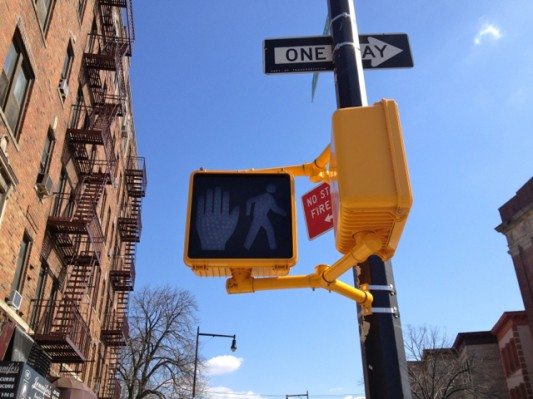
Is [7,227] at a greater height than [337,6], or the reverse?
[7,227]

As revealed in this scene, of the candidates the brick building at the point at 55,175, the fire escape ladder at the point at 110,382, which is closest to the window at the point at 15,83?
the brick building at the point at 55,175

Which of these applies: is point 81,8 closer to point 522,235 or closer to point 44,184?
point 44,184

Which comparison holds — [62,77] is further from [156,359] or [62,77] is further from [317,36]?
[156,359]

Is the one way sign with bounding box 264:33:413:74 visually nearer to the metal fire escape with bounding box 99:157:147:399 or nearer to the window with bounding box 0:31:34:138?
the window with bounding box 0:31:34:138

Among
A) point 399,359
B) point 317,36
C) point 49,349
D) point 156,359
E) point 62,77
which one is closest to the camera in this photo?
point 399,359

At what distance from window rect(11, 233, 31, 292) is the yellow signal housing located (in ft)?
51.2

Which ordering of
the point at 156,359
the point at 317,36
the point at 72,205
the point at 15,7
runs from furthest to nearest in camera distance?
the point at 156,359 < the point at 72,205 < the point at 15,7 < the point at 317,36

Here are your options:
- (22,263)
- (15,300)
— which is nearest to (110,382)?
(22,263)

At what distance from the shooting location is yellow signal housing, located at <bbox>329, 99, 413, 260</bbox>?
2438mm

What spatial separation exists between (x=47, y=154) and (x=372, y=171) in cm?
1789

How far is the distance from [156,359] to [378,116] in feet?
143

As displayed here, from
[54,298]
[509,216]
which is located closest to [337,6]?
[54,298]

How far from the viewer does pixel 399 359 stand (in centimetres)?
315

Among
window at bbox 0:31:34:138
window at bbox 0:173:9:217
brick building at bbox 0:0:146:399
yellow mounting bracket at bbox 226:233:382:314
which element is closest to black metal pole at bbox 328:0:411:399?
yellow mounting bracket at bbox 226:233:382:314
